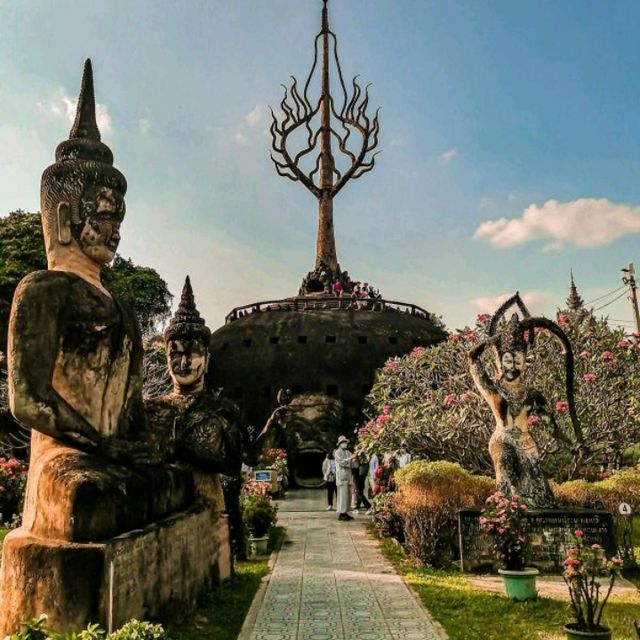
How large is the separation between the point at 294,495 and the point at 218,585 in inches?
627

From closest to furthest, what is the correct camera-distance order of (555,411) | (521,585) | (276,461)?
(521,585), (555,411), (276,461)

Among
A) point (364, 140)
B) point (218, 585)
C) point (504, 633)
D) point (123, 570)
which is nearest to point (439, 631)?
point (504, 633)

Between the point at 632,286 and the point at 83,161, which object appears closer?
the point at 83,161

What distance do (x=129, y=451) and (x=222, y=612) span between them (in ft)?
7.98

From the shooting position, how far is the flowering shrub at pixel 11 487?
13.3 m

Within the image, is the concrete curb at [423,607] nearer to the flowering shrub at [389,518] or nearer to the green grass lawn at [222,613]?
the flowering shrub at [389,518]

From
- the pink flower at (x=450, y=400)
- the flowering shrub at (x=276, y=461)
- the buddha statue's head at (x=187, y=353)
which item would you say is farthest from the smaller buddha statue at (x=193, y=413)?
the flowering shrub at (x=276, y=461)

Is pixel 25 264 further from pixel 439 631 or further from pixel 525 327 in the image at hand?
pixel 439 631

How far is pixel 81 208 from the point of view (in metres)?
4.79

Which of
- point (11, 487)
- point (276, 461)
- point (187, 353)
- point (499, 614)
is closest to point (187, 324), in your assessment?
point (187, 353)

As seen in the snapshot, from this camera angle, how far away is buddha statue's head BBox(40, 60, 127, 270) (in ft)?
15.7

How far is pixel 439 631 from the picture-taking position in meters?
5.84

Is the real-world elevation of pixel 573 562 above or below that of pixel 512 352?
below

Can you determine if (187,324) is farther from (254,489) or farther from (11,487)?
(11,487)
